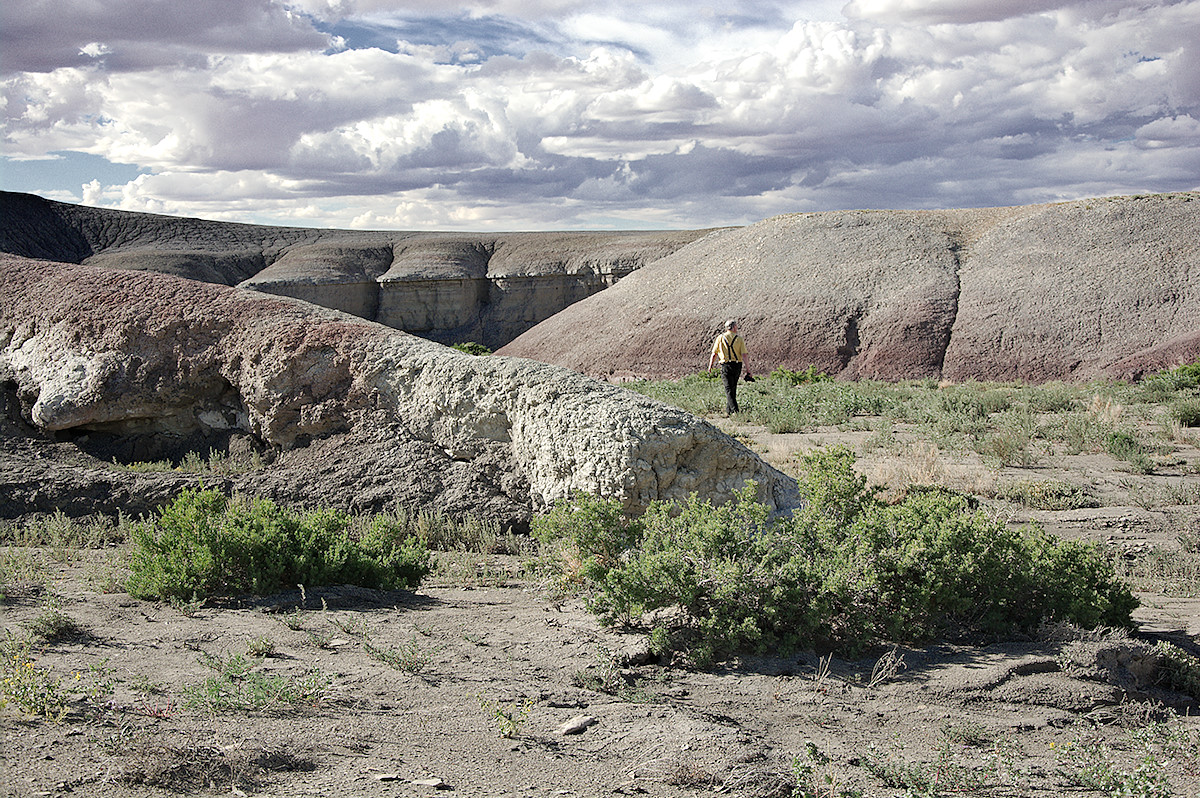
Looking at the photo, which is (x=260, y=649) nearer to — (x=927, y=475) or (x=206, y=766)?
(x=206, y=766)

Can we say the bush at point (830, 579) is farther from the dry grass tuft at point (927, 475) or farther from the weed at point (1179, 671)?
the dry grass tuft at point (927, 475)

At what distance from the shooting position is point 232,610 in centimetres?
451

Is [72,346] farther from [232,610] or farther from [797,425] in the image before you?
[797,425]

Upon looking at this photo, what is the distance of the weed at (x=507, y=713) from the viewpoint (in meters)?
3.20

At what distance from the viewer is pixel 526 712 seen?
10.9 ft

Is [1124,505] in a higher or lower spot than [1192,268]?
lower

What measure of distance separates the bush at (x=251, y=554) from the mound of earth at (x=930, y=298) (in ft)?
71.2

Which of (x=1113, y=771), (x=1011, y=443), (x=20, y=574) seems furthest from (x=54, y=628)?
(x=1011, y=443)

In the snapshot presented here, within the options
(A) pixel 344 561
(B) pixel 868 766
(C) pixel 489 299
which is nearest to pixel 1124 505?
(B) pixel 868 766

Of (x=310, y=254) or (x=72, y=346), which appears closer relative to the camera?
(x=72, y=346)

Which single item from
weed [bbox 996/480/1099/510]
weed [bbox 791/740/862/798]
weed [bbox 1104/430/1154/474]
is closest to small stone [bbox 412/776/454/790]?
weed [bbox 791/740/862/798]

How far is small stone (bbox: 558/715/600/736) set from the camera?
3285 mm

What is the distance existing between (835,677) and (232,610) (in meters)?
2.97

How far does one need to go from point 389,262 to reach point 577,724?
5710cm
